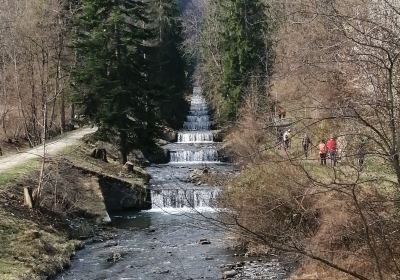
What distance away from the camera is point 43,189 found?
2100 centimetres

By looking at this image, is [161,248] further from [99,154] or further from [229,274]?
[99,154]

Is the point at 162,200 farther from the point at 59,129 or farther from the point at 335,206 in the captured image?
the point at 59,129

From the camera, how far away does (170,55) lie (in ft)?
173

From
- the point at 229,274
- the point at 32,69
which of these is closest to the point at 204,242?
the point at 229,274

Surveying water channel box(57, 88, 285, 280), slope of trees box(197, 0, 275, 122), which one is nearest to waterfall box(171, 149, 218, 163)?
slope of trees box(197, 0, 275, 122)

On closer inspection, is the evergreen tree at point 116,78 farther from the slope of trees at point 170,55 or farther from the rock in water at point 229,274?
the rock in water at point 229,274

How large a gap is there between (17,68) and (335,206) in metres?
28.6

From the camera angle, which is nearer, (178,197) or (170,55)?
(178,197)

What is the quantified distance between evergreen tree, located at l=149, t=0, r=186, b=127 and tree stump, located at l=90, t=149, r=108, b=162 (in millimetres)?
15971

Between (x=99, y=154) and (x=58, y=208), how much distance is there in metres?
10.4

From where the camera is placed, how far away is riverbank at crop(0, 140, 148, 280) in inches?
591

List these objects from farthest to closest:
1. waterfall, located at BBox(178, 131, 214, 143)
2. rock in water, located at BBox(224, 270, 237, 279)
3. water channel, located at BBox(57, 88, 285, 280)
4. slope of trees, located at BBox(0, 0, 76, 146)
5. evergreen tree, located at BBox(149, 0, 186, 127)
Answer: evergreen tree, located at BBox(149, 0, 186, 127)
waterfall, located at BBox(178, 131, 214, 143)
slope of trees, located at BBox(0, 0, 76, 146)
water channel, located at BBox(57, 88, 285, 280)
rock in water, located at BBox(224, 270, 237, 279)

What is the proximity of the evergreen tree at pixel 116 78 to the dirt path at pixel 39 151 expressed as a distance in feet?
7.42

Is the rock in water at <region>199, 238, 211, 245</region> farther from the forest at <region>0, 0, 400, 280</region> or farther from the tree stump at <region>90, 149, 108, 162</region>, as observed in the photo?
the tree stump at <region>90, 149, 108, 162</region>
